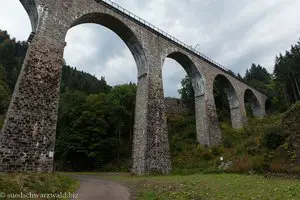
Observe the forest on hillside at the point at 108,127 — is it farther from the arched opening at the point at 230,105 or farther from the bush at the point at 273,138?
the bush at the point at 273,138

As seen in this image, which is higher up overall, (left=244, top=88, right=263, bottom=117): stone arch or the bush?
(left=244, top=88, right=263, bottom=117): stone arch

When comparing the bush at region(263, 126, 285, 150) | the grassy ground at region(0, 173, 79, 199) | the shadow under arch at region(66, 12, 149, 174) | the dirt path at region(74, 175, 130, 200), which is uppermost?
the shadow under arch at region(66, 12, 149, 174)

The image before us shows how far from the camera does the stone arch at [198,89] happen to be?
Answer: 2264 centimetres

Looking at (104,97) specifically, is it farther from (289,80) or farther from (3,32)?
(3,32)

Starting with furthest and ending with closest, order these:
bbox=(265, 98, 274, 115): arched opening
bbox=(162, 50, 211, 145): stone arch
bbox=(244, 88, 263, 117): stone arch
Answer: bbox=(265, 98, 274, 115): arched opening
bbox=(244, 88, 263, 117): stone arch
bbox=(162, 50, 211, 145): stone arch

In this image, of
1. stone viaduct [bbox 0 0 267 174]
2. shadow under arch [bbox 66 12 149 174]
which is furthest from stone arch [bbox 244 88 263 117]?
shadow under arch [bbox 66 12 149 174]

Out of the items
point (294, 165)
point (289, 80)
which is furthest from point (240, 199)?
point (289, 80)

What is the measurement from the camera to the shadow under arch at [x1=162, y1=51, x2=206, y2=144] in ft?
74.8

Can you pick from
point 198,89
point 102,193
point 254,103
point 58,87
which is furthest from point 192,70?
point 254,103

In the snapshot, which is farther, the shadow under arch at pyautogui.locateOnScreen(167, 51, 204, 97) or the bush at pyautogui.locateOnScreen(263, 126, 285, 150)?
the shadow under arch at pyautogui.locateOnScreen(167, 51, 204, 97)

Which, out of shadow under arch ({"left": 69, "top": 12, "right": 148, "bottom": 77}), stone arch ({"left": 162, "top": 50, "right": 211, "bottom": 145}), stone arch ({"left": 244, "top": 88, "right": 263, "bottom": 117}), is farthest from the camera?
stone arch ({"left": 244, "top": 88, "right": 263, "bottom": 117})

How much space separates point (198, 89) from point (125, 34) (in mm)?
10930

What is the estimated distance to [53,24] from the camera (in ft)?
42.7

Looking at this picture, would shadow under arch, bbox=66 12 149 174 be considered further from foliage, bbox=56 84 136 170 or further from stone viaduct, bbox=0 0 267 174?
foliage, bbox=56 84 136 170
